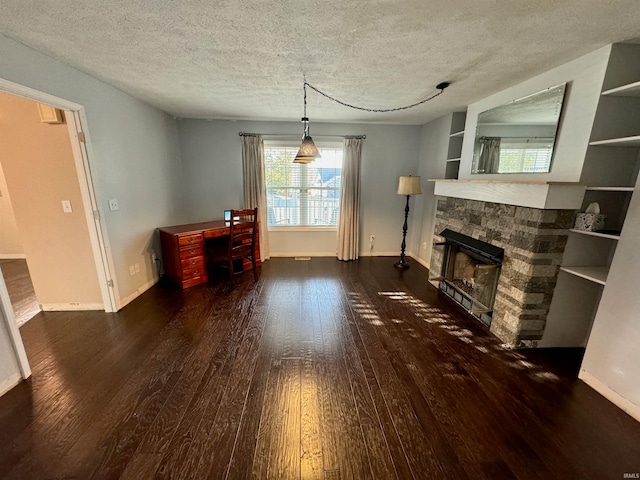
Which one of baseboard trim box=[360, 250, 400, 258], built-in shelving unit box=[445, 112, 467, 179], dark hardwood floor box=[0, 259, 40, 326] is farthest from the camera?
baseboard trim box=[360, 250, 400, 258]

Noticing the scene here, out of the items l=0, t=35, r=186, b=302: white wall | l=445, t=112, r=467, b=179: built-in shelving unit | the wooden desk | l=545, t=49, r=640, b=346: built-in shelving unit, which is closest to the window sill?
the wooden desk

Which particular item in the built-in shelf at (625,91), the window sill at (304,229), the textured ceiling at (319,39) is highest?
the textured ceiling at (319,39)

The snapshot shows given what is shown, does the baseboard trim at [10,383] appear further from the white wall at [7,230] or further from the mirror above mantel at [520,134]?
the mirror above mantel at [520,134]

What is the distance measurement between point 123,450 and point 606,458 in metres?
2.61

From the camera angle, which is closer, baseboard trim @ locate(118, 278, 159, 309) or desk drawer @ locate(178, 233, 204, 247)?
baseboard trim @ locate(118, 278, 159, 309)

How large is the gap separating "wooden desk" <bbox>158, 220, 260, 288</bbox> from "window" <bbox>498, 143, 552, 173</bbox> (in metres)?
3.53

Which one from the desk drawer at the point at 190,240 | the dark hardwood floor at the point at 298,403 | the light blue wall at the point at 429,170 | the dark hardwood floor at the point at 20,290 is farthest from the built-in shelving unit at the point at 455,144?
the dark hardwood floor at the point at 20,290

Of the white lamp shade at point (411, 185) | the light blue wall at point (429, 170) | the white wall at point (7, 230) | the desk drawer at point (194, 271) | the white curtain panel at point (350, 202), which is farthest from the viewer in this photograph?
the white curtain panel at point (350, 202)

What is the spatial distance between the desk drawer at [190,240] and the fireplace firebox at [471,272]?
127 inches

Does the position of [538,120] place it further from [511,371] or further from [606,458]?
[606,458]

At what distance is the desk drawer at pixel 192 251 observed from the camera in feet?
11.0

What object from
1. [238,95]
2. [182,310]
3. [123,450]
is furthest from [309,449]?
[238,95]

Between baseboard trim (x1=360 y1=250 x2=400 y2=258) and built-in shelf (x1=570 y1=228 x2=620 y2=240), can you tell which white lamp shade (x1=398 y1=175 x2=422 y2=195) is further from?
built-in shelf (x1=570 y1=228 x2=620 y2=240)

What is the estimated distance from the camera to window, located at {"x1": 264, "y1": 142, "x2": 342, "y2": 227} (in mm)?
4500
